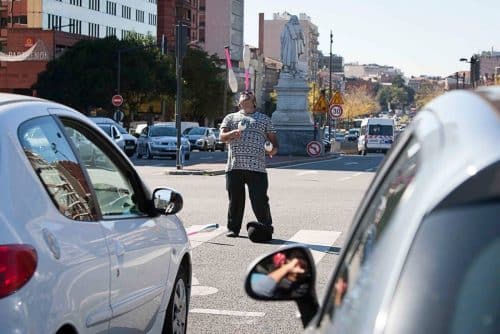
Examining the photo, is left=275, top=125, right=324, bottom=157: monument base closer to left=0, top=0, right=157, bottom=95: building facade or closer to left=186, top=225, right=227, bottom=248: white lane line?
left=186, top=225, right=227, bottom=248: white lane line

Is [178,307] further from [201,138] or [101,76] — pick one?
[101,76]

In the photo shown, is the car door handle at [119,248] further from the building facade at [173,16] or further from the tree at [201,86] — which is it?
the building facade at [173,16]

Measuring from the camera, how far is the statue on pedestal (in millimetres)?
49938

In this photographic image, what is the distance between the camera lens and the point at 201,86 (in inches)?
3807

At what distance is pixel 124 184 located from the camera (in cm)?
594

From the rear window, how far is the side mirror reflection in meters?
0.95

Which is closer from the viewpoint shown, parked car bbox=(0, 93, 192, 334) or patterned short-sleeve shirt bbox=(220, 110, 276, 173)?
parked car bbox=(0, 93, 192, 334)

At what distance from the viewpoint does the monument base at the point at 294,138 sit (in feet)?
162

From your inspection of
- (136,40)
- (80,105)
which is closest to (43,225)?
(80,105)

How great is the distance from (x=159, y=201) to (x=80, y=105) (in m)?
71.9

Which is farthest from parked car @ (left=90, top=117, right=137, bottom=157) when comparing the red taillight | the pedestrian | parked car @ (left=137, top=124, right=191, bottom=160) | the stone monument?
the red taillight

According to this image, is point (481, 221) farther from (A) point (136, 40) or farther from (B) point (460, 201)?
(A) point (136, 40)

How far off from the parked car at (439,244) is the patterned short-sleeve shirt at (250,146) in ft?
34.7

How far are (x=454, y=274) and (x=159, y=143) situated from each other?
4247 centimetres
